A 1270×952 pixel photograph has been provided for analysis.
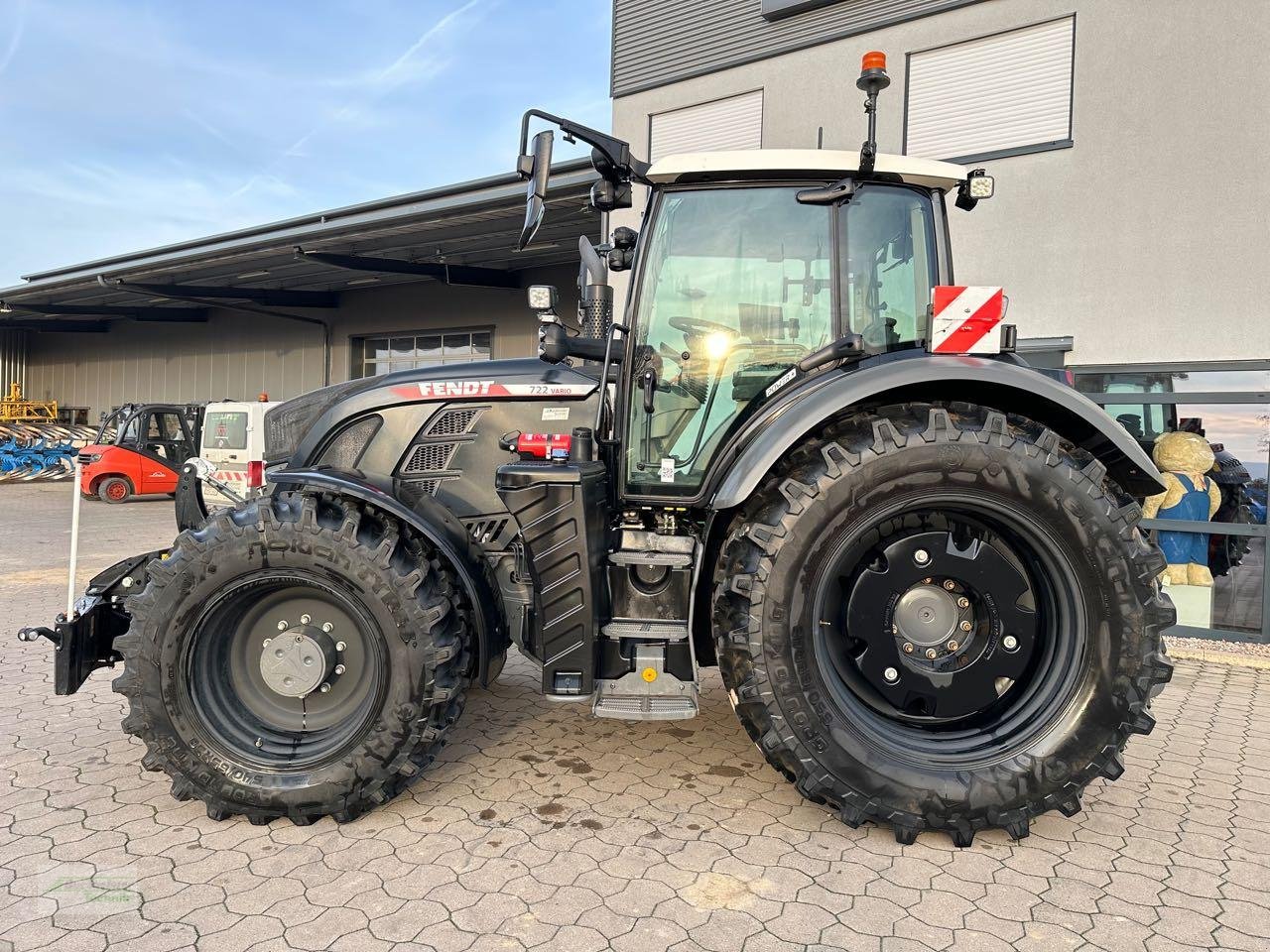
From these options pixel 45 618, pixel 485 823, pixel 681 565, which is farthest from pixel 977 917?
pixel 45 618

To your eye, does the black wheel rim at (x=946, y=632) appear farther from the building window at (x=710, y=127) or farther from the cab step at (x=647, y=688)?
the building window at (x=710, y=127)

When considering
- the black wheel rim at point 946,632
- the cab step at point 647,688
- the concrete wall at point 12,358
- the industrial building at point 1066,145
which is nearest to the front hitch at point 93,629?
the cab step at point 647,688

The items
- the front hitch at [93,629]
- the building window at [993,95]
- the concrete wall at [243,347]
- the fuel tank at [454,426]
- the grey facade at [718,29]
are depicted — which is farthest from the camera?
the concrete wall at [243,347]

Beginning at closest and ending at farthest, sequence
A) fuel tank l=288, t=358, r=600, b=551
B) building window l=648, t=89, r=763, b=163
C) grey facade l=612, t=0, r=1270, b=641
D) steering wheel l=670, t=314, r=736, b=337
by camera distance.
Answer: steering wheel l=670, t=314, r=736, b=337 → fuel tank l=288, t=358, r=600, b=551 → grey facade l=612, t=0, r=1270, b=641 → building window l=648, t=89, r=763, b=163

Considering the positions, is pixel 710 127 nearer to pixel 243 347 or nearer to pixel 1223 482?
pixel 1223 482

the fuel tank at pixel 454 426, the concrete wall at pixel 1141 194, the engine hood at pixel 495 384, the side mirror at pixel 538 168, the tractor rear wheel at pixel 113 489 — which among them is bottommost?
the tractor rear wheel at pixel 113 489

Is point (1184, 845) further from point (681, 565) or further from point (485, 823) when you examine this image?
point (485, 823)

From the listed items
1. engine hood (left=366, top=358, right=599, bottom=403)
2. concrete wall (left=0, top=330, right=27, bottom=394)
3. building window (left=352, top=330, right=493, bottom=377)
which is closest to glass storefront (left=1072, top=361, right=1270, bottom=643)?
engine hood (left=366, top=358, right=599, bottom=403)

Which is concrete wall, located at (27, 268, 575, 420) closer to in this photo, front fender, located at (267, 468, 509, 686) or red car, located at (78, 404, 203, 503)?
red car, located at (78, 404, 203, 503)

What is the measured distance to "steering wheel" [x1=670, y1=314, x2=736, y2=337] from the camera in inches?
128

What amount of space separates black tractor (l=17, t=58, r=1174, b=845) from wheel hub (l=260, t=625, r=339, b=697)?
0.03ft

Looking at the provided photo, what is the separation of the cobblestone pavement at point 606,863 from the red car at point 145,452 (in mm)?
13219

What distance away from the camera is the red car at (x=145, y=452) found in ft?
49.9

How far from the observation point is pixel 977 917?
2.44 meters
